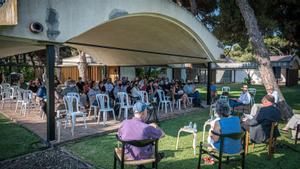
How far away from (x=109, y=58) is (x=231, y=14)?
8046 millimetres

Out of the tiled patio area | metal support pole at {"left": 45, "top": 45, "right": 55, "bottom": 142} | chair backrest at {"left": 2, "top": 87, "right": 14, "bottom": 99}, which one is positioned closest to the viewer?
metal support pole at {"left": 45, "top": 45, "right": 55, "bottom": 142}

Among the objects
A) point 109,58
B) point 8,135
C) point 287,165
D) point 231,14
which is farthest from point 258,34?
point 109,58

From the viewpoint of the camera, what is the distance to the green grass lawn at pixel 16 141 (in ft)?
16.2

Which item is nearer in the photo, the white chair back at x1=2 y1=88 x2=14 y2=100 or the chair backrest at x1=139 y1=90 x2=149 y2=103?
the chair backrest at x1=139 y1=90 x2=149 y2=103

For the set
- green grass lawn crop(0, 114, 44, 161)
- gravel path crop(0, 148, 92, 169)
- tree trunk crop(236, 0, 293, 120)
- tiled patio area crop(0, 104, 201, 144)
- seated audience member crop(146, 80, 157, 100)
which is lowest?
gravel path crop(0, 148, 92, 169)

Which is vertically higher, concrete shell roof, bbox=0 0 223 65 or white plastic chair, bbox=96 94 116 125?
concrete shell roof, bbox=0 0 223 65

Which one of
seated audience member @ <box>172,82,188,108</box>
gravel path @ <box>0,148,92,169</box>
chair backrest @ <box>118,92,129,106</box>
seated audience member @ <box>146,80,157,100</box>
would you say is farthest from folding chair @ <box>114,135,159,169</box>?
seated audience member @ <box>172,82,188,108</box>

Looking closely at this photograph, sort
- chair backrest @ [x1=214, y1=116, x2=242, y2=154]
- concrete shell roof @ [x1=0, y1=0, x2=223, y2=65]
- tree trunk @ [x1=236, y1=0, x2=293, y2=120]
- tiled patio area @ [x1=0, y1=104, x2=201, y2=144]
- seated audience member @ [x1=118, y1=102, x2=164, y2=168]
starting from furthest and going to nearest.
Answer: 1. tree trunk @ [x1=236, y1=0, x2=293, y2=120]
2. tiled patio area @ [x1=0, y1=104, x2=201, y2=144]
3. concrete shell roof @ [x1=0, y1=0, x2=223, y2=65]
4. chair backrest @ [x1=214, y1=116, x2=242, y2=154]
5. seated audience member @ [x1=118, y1=102, x2=164, y2=168]

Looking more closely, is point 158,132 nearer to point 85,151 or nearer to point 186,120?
point 85,151

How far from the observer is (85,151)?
5.06 meters

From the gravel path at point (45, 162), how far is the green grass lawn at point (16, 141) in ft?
0.93

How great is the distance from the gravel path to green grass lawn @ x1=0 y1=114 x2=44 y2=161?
28 cm

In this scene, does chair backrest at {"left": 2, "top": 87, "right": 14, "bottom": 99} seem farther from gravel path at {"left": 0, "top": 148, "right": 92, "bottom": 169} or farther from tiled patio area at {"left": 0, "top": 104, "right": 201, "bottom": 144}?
gravel path at {"left": 0, "top": 148, "right": 92, "bottom": 169}

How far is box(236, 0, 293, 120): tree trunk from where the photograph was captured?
27.8 ft
